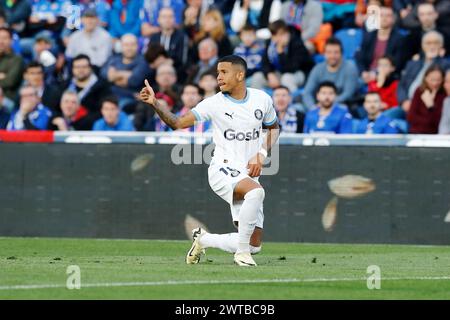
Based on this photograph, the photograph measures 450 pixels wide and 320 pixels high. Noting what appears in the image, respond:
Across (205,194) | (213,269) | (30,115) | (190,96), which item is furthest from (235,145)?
(30,115)

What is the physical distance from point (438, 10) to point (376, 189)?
435 centimetres

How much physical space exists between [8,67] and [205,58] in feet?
11.3

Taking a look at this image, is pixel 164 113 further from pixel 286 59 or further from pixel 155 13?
pixel 155 13

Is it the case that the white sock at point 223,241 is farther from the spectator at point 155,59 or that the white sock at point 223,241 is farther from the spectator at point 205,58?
the spectator at point 155,59

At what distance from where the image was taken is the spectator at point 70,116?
20094mm

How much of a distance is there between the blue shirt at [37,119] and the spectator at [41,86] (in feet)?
1.92

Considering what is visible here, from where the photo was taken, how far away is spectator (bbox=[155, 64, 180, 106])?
66.6ft

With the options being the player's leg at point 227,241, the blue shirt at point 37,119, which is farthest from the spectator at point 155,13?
the player's leg at point 227,241

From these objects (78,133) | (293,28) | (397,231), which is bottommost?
(397,231)

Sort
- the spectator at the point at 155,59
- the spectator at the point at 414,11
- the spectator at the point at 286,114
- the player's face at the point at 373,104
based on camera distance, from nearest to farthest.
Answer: the player's face at the point at 373,104
the spectator at the point at 286,114
the spectator at the point at 414,11
the spectator at the point at 155,59

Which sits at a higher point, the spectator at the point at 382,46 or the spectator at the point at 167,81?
→ the spectator at the point at 382,46

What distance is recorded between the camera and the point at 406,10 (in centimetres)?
2038

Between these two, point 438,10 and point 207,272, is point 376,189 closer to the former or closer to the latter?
point 438,10
